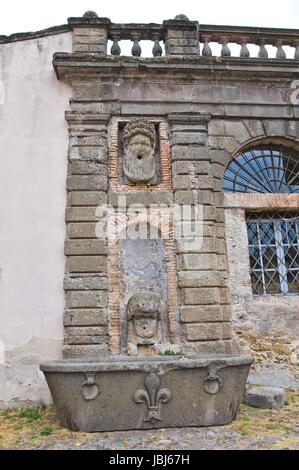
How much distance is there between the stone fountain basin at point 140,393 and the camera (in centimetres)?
439

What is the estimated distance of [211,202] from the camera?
6711 mm

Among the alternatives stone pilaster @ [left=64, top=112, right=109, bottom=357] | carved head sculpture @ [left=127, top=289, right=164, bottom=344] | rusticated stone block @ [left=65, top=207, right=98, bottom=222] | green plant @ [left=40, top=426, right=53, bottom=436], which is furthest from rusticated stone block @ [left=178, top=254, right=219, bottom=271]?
green plant @ [left=40, top=426, right=53, bottom=436]

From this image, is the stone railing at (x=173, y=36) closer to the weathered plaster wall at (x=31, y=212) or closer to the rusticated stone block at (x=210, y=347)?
the weathered plaster wall at (x=31, y=212)

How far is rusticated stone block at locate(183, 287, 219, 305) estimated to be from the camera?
618cm

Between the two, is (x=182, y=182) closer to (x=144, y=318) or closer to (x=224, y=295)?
(x=224, y=295)

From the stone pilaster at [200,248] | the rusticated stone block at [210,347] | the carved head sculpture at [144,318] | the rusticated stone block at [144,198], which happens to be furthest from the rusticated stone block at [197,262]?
the rusticated stone block at [210,347]

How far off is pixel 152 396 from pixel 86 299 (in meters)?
2.14

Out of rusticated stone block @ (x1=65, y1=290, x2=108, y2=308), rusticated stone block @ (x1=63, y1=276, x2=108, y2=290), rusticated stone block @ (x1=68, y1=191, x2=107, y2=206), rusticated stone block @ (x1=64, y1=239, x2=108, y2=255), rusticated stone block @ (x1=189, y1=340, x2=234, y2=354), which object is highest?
rusticated stone block @ (x1=68, y1=191, x2=107, y2=206)

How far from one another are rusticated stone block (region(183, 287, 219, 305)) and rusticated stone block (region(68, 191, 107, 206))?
205 centimetres

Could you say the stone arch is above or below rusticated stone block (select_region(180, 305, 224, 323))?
above

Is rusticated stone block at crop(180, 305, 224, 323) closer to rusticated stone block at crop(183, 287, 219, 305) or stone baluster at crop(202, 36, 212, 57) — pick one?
rusticated stone block at crop(183, 287, 219, 305)

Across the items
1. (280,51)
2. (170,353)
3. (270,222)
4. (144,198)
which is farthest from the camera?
(280,51)

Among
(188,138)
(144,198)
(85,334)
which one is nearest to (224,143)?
(188,138)

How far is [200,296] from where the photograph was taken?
20.4 ft
